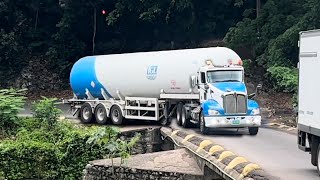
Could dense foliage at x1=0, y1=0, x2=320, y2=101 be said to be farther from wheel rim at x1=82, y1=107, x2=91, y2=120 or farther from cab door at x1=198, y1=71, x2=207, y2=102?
cab door at x1=198, y1=71, x2=207, y2=102

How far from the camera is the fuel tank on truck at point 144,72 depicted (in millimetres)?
22297

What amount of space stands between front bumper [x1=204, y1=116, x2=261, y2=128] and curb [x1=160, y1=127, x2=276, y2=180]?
79 cm

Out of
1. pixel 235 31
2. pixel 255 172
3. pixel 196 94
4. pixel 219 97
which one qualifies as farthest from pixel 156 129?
pixel 235 31

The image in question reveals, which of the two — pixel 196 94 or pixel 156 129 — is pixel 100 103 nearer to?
pixel 156 129

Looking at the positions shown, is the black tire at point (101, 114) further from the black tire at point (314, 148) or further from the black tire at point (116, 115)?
the black tire at point (314, 148)

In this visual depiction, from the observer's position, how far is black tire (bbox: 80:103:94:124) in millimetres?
27266

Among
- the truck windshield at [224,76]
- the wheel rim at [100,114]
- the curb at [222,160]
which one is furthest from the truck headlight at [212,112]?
the wheel rim at [100,114]

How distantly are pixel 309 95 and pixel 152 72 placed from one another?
11045 millimetres

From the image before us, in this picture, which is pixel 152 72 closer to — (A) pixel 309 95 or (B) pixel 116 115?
(B) pixel 116 115

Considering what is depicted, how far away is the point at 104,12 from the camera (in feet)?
152

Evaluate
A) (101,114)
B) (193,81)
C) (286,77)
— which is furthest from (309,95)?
(286,77)

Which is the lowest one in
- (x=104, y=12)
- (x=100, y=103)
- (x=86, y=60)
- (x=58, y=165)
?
(x=58, y=165)

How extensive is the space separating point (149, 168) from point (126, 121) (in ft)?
31.0

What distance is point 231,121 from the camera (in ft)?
66.2
